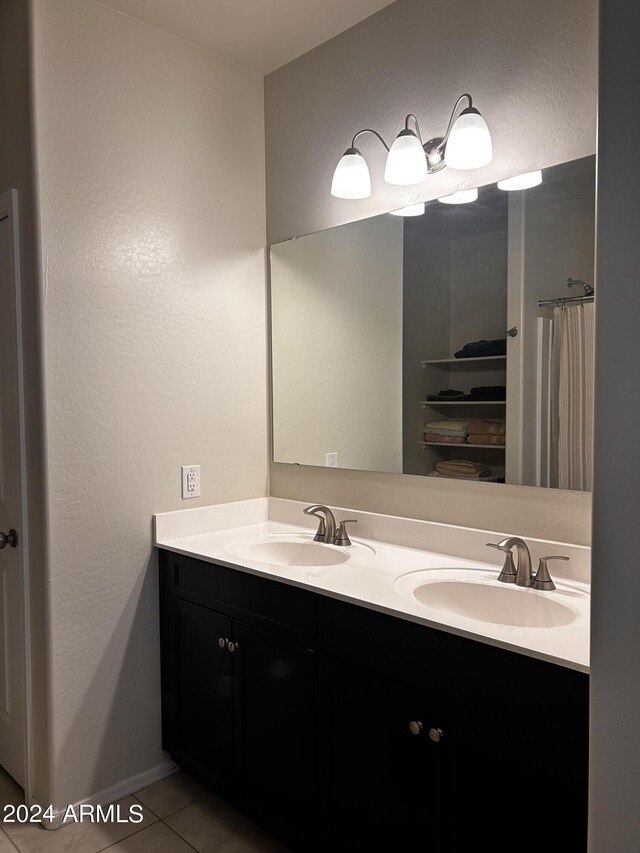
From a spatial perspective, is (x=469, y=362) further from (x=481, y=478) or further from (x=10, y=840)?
(x=10, y=840)

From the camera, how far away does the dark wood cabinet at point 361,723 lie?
1.22 m

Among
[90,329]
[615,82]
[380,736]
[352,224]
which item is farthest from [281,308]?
[615,82]

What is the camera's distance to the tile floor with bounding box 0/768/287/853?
1.88m

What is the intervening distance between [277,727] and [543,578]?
85 cm

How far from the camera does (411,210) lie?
2.02 meters

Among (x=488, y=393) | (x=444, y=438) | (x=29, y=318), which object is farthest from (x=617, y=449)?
(x=29, y=318)

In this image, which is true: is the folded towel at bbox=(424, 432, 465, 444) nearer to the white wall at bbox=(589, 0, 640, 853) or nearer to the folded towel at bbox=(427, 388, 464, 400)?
the folded towel at bbox=(427, 388, 464, 400)

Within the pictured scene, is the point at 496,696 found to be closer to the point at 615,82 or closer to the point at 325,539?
the point at 325,539

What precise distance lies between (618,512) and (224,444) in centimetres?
194

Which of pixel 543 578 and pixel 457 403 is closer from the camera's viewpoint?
pixel 543 578

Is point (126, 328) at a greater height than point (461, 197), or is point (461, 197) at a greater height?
point (461, 197)

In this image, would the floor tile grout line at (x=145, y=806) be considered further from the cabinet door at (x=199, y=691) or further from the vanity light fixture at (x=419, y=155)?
the vanity light fixture at (x=419, y=155)

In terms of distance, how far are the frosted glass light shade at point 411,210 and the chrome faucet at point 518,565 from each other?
1.05m

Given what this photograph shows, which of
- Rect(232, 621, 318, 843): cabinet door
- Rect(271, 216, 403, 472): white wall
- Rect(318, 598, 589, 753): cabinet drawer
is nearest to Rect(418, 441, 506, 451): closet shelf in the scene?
Rect(271, 216, 403, 472): white wall
